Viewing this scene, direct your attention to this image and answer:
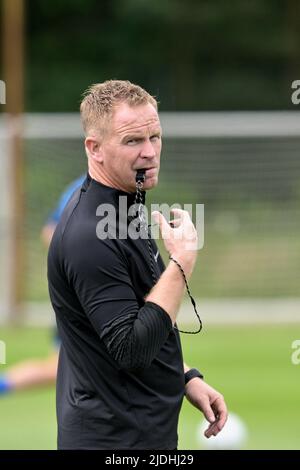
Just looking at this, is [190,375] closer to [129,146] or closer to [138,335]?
[138,335]

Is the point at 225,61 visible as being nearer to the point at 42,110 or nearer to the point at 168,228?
the point at 42,110

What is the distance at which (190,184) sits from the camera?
42.5 feet

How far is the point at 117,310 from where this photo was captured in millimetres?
3568

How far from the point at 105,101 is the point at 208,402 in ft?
3.75

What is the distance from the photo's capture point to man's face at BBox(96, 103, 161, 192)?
370cm

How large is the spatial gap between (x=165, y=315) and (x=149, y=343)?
0.10 metres

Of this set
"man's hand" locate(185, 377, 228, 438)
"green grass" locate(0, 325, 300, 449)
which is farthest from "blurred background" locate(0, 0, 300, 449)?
"man's hand" locate(185, 377, 228, 438)

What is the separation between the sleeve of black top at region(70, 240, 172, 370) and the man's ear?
Result: 312 millimetres

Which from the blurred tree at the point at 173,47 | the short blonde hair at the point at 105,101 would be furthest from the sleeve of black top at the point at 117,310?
the blurred tree at the point at 173,47

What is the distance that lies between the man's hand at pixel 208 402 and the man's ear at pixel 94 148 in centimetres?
90

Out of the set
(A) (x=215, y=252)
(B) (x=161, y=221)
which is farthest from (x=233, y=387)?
(B) (x=161, y=221)

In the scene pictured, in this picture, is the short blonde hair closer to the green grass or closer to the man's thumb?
the man's thumb
